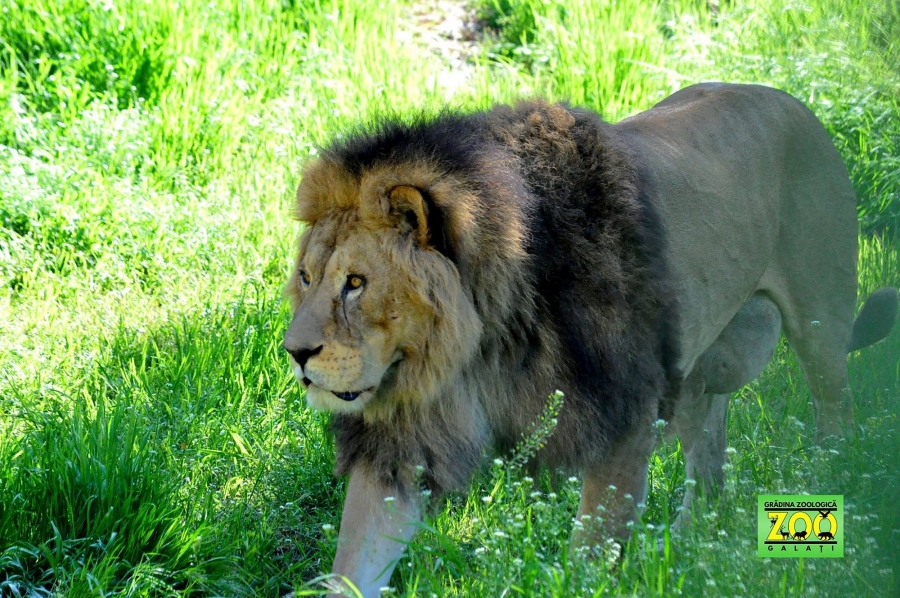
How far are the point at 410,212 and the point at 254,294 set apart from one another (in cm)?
267

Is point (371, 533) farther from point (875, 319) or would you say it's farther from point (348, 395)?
point (875, 319)

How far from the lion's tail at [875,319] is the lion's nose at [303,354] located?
260 cm

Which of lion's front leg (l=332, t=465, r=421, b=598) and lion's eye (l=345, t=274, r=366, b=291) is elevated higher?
lion's eye (l=345, t=274, r=366, b=291)

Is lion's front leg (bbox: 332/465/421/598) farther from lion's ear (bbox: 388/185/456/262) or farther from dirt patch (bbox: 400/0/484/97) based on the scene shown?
dirt patch (bbox: 400/0/484/97)

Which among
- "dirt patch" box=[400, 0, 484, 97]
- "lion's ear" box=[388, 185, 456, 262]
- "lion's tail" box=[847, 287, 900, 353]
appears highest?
"dirt patch" box=[400, 0, 484, 97]

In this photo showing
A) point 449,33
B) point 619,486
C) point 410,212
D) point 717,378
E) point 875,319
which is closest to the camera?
point 410,212

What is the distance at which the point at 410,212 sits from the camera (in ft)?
9.84

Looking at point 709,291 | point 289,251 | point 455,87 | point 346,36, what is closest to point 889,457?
point 709,291

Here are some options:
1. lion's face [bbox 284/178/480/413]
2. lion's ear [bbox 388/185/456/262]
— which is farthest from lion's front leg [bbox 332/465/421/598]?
lion's ear [bbox 388/185/456/262]

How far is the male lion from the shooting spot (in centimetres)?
296

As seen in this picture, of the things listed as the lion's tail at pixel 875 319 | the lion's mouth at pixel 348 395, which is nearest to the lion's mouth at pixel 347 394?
the lion's mouth at pixel 348 395

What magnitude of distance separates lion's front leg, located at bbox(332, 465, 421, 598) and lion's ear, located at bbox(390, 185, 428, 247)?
0.76 meters

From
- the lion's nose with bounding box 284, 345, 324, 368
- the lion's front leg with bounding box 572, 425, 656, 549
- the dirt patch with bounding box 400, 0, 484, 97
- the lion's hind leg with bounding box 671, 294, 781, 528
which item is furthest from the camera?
the dirt patch with bounding box 400, 0, 484, 97

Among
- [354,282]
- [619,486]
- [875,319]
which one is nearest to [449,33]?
[875,319]
